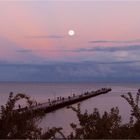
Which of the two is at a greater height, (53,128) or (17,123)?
(17,123)

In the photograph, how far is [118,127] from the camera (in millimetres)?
8664

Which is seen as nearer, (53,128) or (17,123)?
(53,128)

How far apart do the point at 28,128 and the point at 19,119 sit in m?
0.30

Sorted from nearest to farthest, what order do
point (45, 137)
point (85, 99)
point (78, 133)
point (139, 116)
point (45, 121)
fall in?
point (45, 137)
point (78, 133)
point (139, 116)
point (45, 121)
point (85, 99)

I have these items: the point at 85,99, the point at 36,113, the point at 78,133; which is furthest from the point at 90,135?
the point at 85,99

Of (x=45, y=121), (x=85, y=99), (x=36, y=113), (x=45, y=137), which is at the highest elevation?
(x=85, y=99)

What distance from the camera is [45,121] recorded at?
47.5m

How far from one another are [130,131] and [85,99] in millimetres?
76062

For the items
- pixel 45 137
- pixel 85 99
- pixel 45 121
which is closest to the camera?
pixel 45 137

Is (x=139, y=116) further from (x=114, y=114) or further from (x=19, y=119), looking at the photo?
(x=19, y=119)

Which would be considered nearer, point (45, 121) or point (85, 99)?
point (45, 121)

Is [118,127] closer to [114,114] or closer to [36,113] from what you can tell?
[114,114]

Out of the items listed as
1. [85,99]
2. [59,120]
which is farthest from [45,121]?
[85,99]

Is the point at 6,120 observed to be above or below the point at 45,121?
below
